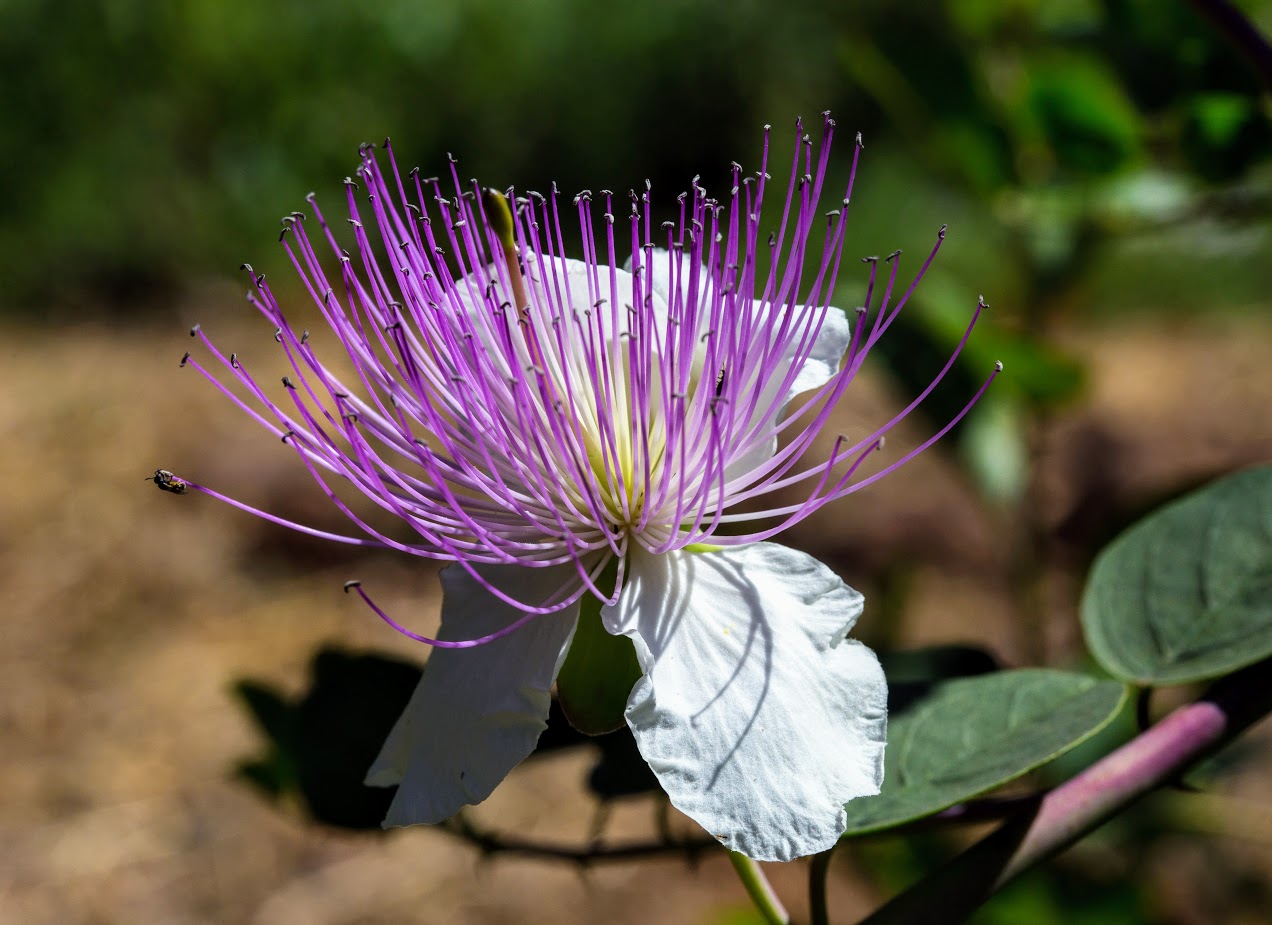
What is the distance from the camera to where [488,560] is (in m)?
0.67

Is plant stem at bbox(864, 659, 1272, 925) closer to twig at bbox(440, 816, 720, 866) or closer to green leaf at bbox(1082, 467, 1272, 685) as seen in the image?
green leaf at bbox(1082, 467, 1272, 685)

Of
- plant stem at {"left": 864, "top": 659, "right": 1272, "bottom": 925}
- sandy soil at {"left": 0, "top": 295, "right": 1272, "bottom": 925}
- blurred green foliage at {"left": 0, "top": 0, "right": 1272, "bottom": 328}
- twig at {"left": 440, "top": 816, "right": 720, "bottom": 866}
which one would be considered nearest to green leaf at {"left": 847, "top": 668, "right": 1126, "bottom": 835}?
plant stem at {"left": 864, "top": 659, "right": 1272, "bottom": 925}

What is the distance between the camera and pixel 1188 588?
0.85m

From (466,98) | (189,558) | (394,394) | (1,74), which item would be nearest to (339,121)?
(466,98)

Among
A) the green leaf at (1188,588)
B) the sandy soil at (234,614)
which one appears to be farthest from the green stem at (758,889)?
the sandy soil at (234,614)

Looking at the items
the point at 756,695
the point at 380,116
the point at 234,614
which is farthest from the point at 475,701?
the point at 380,116

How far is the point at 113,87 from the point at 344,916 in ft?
13.1

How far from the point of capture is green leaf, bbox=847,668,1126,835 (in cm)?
68

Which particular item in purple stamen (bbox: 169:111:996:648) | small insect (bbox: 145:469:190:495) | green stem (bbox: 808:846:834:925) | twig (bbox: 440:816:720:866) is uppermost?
purple stamen (bbox: 169:111:996:648)

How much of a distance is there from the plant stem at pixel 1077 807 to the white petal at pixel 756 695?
0.29 feet

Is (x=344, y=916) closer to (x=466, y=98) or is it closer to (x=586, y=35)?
(x=466, y=98)

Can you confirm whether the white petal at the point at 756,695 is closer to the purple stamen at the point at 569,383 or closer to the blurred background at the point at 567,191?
the purple stamen at the point at 569,383

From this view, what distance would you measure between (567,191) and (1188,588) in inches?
200

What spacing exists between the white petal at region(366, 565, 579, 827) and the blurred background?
0.20 meters
